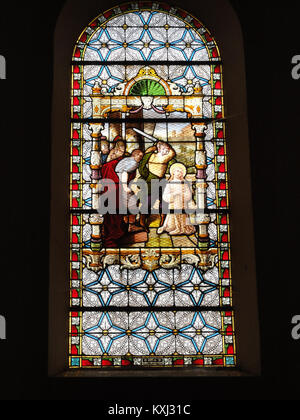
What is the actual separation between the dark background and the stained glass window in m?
0.60

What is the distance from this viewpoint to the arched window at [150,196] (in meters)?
6.31

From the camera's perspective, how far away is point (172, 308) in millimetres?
6363

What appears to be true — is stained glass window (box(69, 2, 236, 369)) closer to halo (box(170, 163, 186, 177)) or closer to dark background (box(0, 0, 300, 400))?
halo (box(170, 163, 186, 177))

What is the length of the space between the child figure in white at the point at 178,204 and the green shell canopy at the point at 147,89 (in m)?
0.99

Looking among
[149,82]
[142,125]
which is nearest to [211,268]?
[142,125]

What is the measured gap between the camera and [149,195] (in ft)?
22.0

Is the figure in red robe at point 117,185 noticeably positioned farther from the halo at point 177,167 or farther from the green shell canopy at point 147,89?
the green shell canopy at point 147,89

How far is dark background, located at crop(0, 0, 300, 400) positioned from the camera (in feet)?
18.5

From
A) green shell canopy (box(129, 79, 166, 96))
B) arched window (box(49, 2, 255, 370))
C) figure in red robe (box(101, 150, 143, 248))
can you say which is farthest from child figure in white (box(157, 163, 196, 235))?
green shell canopy (box(129, 79, 166, 96))

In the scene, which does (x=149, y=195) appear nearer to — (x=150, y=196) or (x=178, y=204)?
(x=150, y=196)
